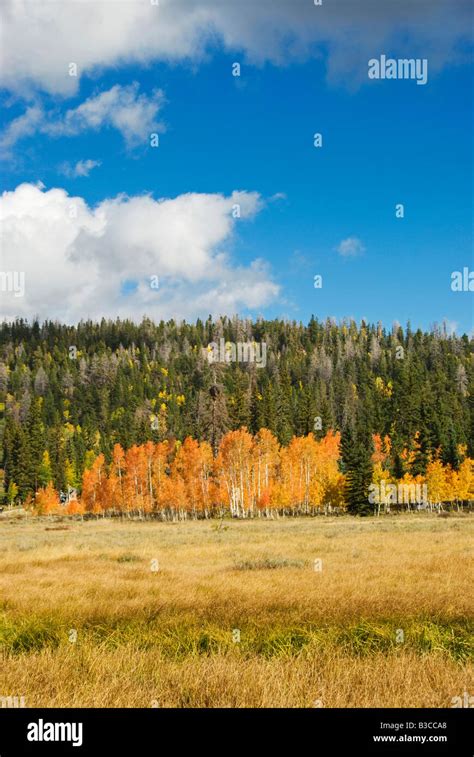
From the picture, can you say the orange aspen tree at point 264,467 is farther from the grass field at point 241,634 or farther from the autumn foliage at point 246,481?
the grass field at point 241,634

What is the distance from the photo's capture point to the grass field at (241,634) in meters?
6.77

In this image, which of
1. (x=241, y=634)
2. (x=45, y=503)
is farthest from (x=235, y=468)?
(x=241, y=634)

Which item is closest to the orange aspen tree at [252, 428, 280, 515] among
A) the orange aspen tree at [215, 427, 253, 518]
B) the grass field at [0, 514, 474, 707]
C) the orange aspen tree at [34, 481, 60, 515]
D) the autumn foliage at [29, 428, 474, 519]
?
the autumn foliage at [29, 428, 474, 519]

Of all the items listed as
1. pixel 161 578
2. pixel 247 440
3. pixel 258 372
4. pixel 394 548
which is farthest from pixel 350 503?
pixel 258 372

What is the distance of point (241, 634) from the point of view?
9.84 meters

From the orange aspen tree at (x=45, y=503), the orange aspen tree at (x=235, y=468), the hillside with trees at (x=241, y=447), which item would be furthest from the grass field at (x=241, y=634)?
the orange aspen tree at (x=45, y=503)

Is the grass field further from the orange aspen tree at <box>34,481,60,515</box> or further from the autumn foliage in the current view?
the orange aspen tree at <box>34,481,60,515</box>

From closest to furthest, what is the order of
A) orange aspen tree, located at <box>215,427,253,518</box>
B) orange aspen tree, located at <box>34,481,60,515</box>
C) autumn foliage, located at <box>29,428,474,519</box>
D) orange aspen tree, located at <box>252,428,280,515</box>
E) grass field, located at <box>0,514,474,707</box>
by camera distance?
grass field, located at <box>0,514,474,707</box> < autumn foliage, located at <box>29,428,474,519</box> < orange aspen tree, located at <box>215,427,253,518</box> < orange aspen tree, located at <box>252,428,280,515</box> < orange aspen tree, located at <box>34,481,60,515</box>

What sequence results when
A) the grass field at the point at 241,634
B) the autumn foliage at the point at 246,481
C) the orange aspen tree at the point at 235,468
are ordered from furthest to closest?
the orange aspen tree at the point at 235,468
the autumn foliage at the point at 246,481
the grass field at the point at 241,634

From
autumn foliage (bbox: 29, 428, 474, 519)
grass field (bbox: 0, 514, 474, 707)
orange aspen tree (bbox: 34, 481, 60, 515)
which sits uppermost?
grass field (bbox: 0, 514, 474, 707)

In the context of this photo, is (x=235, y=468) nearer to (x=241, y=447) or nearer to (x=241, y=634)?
(x=241, y=447)

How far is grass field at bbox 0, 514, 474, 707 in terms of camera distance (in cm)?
677

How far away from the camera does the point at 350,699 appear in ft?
21.7
